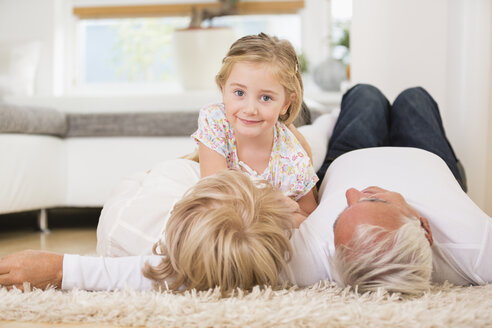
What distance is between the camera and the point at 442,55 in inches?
98.9

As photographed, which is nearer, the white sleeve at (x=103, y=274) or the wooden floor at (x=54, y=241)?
the white sleeve at (x=103, y=274)

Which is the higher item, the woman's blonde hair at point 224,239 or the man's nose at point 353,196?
the man's nose at point 353,196

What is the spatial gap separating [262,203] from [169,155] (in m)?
1.52

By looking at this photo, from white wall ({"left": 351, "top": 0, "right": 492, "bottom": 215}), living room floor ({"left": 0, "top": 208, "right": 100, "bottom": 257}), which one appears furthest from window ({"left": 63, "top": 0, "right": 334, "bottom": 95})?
white wall ({"left": 351, "top": 0, "right": 492, "bottom": 215})

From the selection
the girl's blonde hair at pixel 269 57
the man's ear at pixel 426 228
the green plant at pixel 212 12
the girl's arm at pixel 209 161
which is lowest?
the man's ear at pixel 426 228

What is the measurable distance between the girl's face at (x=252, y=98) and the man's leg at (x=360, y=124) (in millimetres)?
504

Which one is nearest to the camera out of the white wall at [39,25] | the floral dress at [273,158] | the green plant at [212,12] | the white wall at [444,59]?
the floral dress at [273,158]

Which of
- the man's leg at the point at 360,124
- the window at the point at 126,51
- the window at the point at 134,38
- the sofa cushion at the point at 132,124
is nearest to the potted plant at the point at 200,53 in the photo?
the sofa cushion at the point at 132,124

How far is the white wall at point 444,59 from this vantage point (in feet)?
7.31

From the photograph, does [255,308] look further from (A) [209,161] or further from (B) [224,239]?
(A) [209,161]

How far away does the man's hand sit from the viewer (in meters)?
1.06

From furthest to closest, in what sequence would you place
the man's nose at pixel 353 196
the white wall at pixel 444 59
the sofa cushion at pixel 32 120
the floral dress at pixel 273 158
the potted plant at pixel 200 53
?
the potted plant at pixel 200 53 → the white wall at pixel 444 59 → the sofa cushion at pixel 32 120 → the floral dress at pixel 273 158 → the man's nose at pixel 353 196

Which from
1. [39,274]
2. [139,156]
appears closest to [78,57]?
[139,156]

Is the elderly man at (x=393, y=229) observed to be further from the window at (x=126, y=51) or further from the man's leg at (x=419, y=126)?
the window at (x=126, y=51)
